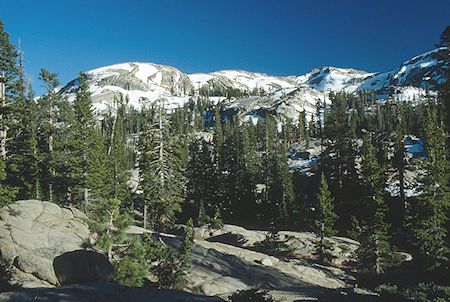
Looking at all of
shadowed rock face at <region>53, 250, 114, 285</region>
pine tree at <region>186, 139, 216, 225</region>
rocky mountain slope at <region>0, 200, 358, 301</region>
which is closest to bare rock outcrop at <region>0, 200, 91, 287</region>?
rocky mountain slope at <region>0, 200, 358, 301</region>

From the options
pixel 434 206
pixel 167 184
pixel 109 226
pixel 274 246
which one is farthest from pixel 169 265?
pixel 434 206

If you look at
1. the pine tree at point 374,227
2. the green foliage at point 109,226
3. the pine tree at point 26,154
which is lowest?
the pine tree at point 374,227

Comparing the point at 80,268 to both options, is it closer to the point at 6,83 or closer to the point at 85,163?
the point at 85,163

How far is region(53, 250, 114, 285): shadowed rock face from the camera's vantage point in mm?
9711

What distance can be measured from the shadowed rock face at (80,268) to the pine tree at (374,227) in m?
23.7

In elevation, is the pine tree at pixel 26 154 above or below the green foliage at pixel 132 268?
above

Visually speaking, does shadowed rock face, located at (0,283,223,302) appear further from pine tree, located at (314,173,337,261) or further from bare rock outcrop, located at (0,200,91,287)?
pine tree, located at (314,173,337,261)

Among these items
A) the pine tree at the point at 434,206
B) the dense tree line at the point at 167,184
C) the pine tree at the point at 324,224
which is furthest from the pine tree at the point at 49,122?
the pine tree at the point at 434,206

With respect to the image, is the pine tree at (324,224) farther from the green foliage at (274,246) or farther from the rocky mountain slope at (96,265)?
the green foliage at (274,246)

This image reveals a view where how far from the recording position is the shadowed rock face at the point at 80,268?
971 centimetres

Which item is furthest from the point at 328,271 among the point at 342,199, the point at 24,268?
the point at 24,268

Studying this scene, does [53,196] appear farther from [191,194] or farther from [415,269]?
[415,269]

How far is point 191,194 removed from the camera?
161ft

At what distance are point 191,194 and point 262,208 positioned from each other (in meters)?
13.6
